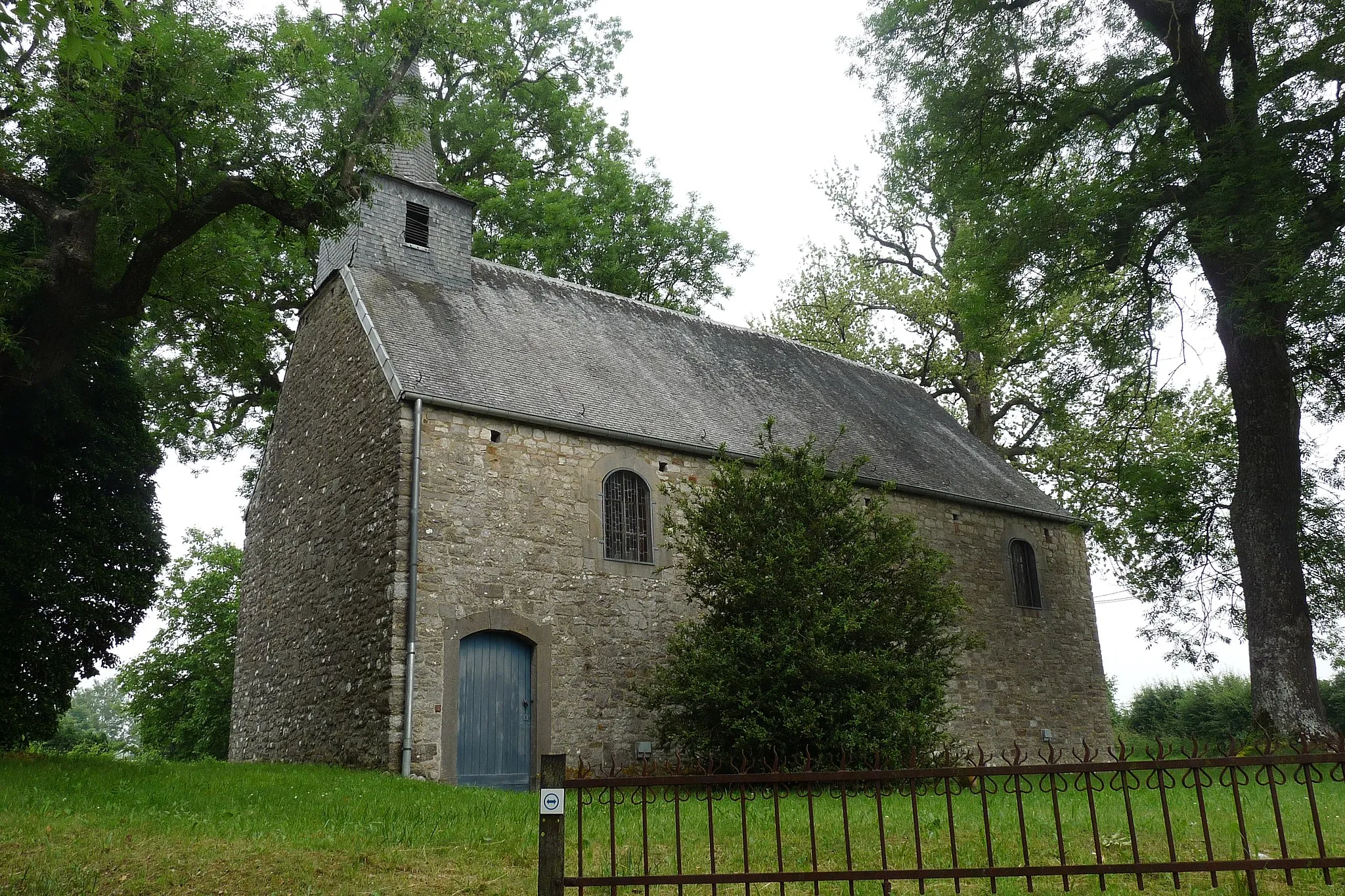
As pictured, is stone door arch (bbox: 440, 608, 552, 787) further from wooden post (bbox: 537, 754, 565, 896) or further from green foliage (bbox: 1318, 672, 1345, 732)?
green foliage (bbox: 1318, 672, 1345, 732)

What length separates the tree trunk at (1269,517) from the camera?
1223 centimetres

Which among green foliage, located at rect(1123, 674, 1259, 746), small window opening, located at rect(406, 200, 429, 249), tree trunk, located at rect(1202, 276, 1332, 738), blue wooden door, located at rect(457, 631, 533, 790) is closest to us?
blue wooden door, located at rect(457, 631, 533, 790)

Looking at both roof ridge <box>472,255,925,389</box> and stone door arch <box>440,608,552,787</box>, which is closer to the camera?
stone door arch <box>440,608,552,787</box>

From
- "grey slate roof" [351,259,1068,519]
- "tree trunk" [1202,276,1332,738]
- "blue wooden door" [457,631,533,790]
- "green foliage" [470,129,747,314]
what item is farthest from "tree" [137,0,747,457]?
"tree trunk" [1202,276,1332,738]

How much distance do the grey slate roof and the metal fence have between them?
6.03 meters

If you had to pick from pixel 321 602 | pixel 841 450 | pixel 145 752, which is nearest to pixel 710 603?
pixel 321 602

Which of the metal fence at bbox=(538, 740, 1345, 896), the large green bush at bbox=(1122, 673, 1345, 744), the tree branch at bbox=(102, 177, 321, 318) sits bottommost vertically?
the metal fence at bbox=(538, 740, 1345, 896)

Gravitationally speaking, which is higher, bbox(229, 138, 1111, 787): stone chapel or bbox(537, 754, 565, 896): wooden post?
bbox(229, 138, 1111, 787): stone chapel

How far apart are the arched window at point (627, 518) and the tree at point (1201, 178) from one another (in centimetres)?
647

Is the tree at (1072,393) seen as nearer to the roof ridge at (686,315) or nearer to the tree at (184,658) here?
the roof ridge at (686,315)

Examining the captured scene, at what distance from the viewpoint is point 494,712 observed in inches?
475

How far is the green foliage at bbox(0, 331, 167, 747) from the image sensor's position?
10.6 meters

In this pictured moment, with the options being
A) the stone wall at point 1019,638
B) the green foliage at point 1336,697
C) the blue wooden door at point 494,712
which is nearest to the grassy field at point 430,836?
the blue wooden door at point 494,712

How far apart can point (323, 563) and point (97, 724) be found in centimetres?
9665
